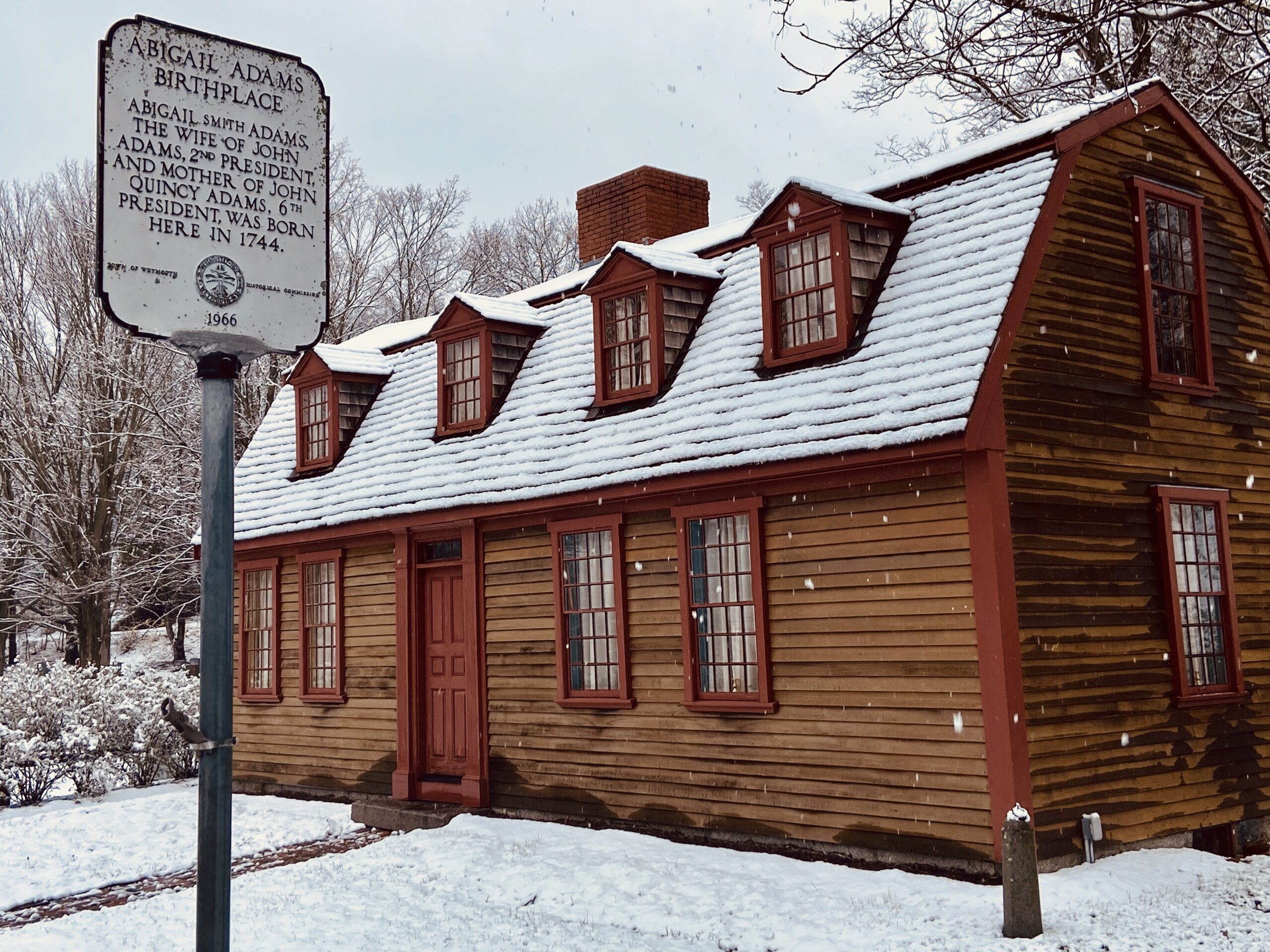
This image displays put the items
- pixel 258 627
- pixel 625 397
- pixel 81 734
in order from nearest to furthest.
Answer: pixel 625 397 < pixel 81 734 < pixel 258 627

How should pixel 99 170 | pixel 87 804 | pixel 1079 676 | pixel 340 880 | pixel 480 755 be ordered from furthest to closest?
pixel 87 804 → pixel 480 755 → pixel 340 880 → pixel 1079 676 → pixel 99 170

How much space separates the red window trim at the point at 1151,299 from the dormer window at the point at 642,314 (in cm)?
421

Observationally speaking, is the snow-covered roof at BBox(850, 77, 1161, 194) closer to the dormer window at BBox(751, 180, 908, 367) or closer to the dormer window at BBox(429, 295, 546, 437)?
the dormer window at BBox(751, 180, 908, 367)

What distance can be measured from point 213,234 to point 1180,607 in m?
9.35

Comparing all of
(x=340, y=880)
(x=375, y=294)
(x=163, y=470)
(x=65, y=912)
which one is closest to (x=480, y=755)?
(x=340, y=880)

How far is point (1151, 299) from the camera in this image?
11.0 m

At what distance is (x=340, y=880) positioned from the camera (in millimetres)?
10555

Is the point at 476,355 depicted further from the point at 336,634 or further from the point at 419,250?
the point at 419,250

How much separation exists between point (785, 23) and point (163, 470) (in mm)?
22747

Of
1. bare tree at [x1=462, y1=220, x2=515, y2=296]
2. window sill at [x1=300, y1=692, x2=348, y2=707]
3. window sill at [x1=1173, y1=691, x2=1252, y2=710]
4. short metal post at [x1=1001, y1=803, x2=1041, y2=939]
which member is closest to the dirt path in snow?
window sill at [x1=300, y1=692, x2=348, y2=707]

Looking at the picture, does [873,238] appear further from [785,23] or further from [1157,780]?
[1157,780]

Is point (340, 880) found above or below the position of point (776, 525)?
below

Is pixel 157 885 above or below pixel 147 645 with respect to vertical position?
below

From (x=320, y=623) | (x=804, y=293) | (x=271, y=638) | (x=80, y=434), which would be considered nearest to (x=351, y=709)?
(x=320, y=623)
